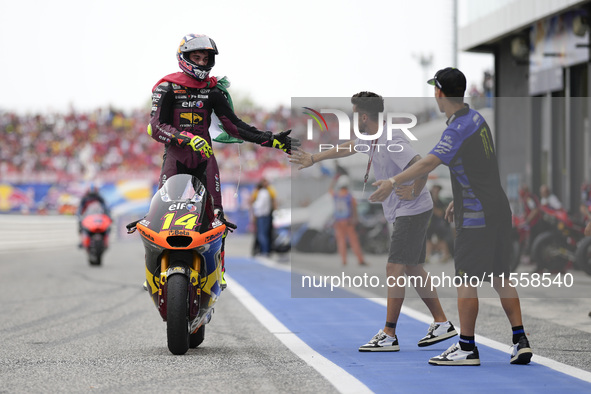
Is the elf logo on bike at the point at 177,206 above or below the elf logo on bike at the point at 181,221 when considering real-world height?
above

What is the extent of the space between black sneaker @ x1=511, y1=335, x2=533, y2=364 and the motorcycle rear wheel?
6.94 ft

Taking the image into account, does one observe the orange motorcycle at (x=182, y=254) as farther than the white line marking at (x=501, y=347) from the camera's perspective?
Yes

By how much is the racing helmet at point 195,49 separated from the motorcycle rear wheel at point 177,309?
1.52 m

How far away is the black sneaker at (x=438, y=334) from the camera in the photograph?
6914 millimetres

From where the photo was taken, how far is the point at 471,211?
6.10m

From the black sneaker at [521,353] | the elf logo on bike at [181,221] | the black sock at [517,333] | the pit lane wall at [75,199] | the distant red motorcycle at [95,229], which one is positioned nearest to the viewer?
the black sneaker at [521,353]

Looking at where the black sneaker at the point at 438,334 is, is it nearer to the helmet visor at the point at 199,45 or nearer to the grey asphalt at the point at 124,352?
the grey asphalt at the point at 124,352

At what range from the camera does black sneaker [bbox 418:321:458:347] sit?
691 cm

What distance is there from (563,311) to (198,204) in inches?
187

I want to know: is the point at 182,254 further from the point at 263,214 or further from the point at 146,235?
the point at 263,214

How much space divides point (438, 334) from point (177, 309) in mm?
1968

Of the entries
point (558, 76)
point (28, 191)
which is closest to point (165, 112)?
point (558, 76)

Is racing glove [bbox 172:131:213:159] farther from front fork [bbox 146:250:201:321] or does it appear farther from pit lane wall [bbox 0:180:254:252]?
pit lane wall [bbox 0:180:254:252]

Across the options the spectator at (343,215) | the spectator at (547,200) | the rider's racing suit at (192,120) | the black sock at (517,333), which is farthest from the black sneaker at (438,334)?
the spectator at (343,215)
